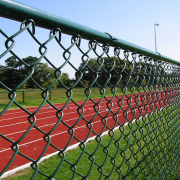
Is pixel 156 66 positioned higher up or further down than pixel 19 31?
higher up

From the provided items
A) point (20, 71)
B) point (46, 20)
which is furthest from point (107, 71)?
point (20, 71)

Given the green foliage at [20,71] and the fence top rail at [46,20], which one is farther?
the green foliage at [20,71]

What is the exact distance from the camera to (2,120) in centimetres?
1166

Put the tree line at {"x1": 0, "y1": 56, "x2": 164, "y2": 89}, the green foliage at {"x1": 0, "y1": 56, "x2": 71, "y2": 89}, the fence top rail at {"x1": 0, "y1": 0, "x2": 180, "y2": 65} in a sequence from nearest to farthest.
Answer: the fence top rail at {"x1": 0, "y1": 0, "x2": 180, "y2": 65}, the green foliage at {"x1": 0, "y1": 56, "x2": 71, "y2": 89}, the tree line at {"x1": 0, "y1": 56, "x2": 164, "y2": 89}

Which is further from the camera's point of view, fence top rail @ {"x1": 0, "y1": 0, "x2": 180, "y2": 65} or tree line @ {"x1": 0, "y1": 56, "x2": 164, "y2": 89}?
tree line @ {"x1": 0, "y1": 56, "x2": 164, "y2": 89}

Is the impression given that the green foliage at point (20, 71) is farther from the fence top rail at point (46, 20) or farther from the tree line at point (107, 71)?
the fence top rail at point (46, 20)

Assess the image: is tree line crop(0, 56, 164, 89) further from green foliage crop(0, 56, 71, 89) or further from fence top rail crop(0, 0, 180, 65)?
fence top rail crop(0, 0, 180, 65)

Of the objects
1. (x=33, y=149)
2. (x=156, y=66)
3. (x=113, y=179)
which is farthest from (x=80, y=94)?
(x=156, y=66)

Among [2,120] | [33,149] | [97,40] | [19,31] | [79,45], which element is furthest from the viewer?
[2,120]

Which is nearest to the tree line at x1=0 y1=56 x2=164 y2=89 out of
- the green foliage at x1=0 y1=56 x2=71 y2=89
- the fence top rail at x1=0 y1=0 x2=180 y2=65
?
the green foliage at x1=0 y1=56 x2=71 y2=89

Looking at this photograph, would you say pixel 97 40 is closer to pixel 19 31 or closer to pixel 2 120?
pixel 19 31

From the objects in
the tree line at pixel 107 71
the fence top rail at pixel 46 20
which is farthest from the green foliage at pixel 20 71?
the fence top rail at pixel 46 20

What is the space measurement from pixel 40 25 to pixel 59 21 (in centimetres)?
11

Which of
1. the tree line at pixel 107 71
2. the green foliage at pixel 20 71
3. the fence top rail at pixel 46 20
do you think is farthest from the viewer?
the tree line at pixel 107 71
